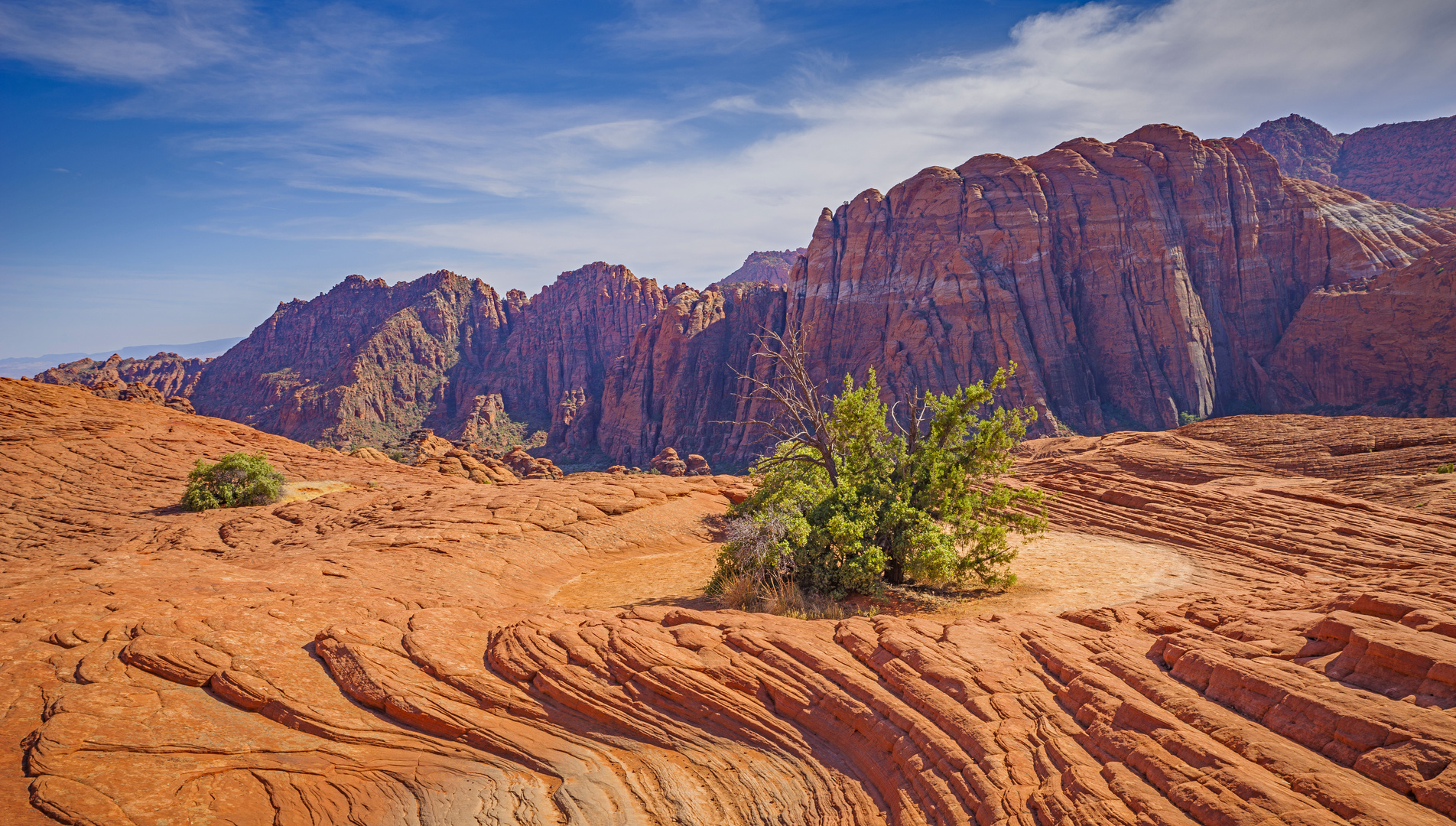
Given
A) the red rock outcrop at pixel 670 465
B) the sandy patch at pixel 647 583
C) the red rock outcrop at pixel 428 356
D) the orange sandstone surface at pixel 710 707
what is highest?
the red rock outcrop at pixel 428 356

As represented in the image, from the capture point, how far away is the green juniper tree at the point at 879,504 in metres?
12.8

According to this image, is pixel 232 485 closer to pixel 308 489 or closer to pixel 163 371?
pixel 308 489

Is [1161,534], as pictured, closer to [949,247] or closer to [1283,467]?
[1283,467]

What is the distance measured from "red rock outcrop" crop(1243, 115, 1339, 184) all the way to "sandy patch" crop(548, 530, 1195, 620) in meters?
162

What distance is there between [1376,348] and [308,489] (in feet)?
269

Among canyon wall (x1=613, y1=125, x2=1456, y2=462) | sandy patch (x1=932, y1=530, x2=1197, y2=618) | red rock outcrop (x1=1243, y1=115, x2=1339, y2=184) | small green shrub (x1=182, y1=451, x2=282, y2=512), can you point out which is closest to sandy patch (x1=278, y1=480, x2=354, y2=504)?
small green shrub (x1=182, y1=451, x2=282, y2=512)

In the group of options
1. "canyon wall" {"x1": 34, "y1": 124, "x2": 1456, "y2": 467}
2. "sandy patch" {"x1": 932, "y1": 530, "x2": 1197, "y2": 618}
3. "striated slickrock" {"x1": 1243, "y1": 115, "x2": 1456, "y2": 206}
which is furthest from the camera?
"striated slickrock" {"x1": 1243, "y1": 115, "x2": 1456, "y2": 206}

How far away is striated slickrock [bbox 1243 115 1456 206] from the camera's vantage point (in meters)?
114

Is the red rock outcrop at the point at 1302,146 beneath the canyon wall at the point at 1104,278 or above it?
above

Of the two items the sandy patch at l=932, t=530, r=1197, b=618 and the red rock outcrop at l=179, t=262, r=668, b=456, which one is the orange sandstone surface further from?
the red rock outcrop at l=179, t=262, r=668, b=456

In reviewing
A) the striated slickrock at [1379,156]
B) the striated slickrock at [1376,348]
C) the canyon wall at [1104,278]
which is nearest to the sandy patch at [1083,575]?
the canyon wall at [1104,278]

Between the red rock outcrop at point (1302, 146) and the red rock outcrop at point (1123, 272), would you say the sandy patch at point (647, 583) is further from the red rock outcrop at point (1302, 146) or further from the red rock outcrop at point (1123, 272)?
the red rock outcrop at point (1302, 146)

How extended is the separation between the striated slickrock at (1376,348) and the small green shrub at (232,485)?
77.5 m

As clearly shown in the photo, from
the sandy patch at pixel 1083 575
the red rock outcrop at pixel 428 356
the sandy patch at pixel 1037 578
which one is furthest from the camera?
the red rock outcrop at pixel 428 356
